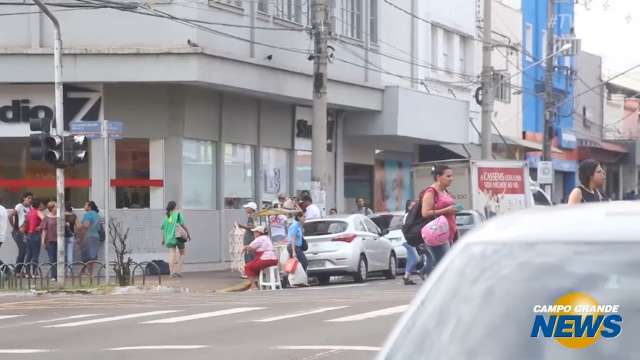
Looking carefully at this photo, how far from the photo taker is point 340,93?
3541cm

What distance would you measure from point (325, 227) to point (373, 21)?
45.0 feet

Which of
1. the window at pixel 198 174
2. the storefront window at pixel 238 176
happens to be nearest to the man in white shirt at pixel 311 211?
the window at pixel 198 174

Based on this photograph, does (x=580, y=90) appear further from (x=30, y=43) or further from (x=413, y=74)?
(x=30, y=43)

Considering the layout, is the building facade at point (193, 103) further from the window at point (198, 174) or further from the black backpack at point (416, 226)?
the black backpack at point (416, 226)

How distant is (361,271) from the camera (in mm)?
26984

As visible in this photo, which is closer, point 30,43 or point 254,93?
point 30,43

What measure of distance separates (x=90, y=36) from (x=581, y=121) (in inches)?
1527

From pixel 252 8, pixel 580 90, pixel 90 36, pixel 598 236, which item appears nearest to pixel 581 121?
pixel 580 90

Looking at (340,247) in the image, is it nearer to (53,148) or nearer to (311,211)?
(311,211)

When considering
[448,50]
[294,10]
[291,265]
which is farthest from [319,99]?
[448,50]

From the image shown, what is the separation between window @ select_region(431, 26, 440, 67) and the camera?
4403 cm

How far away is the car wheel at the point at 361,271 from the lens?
26844 mm

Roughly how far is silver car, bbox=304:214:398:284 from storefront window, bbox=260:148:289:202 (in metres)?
7.35

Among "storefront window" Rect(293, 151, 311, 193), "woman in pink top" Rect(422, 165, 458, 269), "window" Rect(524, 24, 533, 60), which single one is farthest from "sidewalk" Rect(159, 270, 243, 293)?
"window" Rect(524, 24, 533, 60)
